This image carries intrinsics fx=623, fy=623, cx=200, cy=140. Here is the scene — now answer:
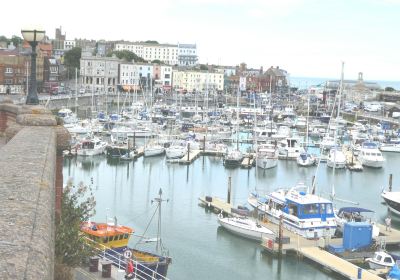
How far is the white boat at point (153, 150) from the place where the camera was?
60.0 m

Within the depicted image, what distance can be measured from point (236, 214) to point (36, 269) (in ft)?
102

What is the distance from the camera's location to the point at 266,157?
57.1 metres

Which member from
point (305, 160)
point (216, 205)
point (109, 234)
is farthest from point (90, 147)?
point (109, 234)

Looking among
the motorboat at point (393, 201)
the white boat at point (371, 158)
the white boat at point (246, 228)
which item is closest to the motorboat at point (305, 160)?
the white boat at point (371, 158)

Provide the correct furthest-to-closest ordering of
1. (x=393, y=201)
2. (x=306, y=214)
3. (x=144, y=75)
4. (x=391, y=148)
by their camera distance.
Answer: (x=144, y=75), (x=391, y=148), (x=393, y=201), (x=306, y=214)

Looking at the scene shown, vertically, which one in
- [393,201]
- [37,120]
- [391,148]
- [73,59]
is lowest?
[393,201]

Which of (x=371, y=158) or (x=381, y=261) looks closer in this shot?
(x=381, y=261)

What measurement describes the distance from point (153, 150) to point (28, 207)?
55837mm

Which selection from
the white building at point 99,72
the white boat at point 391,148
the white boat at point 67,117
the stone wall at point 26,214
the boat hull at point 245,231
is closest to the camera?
the stone wall at point 26,214

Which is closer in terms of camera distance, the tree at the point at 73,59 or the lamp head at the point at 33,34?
the lamp head at the point at 33,34

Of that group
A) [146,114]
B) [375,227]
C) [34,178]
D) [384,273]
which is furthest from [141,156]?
[34,178]

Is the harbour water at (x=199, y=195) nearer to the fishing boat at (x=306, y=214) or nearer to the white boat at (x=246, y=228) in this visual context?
the white boat at (x=246, y=228)

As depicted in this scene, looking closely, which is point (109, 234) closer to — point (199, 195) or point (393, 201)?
point (199, 195)

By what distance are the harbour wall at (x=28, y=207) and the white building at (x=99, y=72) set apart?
129531mm
